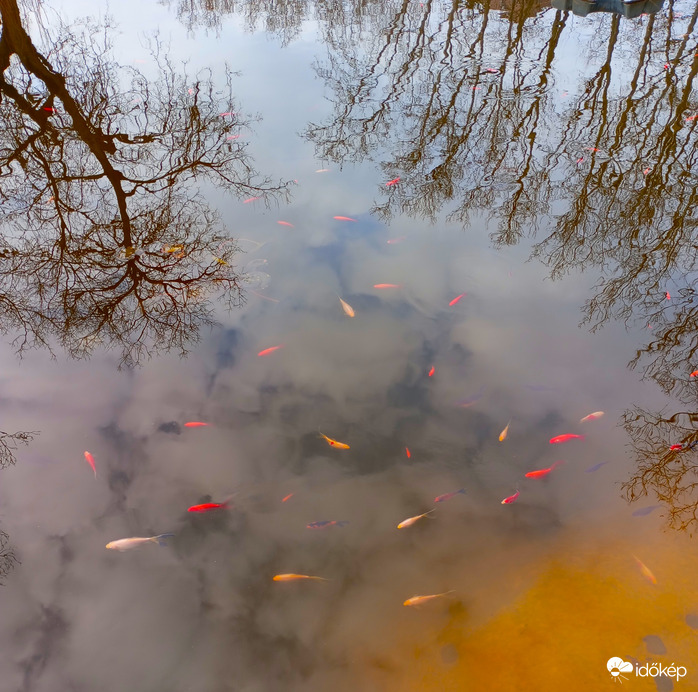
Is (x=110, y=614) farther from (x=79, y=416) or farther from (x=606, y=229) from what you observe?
(x=606, y=229)

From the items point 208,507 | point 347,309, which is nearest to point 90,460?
point 208,507

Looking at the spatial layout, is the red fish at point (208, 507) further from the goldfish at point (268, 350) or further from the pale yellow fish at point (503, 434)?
the pale yellow fish at point (503, 434)

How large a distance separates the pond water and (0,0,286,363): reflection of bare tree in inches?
1.7

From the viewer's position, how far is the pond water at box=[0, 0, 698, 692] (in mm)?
3041

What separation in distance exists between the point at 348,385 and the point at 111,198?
4.27m

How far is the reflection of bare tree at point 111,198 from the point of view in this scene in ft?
16.5

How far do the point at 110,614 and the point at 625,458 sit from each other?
379 cm

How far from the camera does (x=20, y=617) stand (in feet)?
10.2

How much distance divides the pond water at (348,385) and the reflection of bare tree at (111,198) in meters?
0.04

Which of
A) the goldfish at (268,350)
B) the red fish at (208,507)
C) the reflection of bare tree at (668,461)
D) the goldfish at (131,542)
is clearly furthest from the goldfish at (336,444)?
the reflection of bare tree at (668,461)

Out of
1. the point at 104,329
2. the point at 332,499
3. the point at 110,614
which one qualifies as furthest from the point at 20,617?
the point at 104,329

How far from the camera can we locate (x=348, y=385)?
14.4ft

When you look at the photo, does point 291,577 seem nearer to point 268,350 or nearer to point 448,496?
point 448,496

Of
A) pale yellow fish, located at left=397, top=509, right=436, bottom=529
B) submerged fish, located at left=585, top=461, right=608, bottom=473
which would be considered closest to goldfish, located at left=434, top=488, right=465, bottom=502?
pale yellow fish, located at left=397, top=509, right=436, bottom=529
